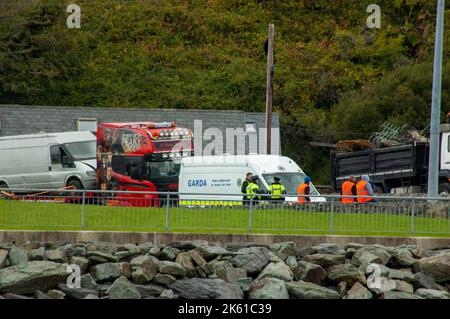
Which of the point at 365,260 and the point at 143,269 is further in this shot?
the point at 365,260

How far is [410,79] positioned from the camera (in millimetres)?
46344

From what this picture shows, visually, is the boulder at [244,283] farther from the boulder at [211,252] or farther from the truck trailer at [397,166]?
the truck trailer at [397,166]

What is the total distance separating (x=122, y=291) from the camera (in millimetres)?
17766

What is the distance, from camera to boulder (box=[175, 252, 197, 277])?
1875cm

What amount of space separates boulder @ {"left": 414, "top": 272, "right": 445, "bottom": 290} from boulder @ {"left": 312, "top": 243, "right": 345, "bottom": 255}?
146 cm

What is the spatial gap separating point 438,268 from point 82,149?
1987cm

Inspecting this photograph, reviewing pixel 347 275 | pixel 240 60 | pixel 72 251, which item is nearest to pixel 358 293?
pixel 347 275

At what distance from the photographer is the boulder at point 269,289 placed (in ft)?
58.6

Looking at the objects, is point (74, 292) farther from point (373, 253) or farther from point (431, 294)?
point (431, 294)

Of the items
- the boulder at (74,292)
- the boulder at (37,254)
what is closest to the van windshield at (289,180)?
the boulder at (37,254)

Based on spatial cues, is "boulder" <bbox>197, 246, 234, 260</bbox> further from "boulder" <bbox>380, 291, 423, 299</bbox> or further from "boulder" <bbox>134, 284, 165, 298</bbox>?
"boulder" <bbox>380, 291, 423, 299</bbox>

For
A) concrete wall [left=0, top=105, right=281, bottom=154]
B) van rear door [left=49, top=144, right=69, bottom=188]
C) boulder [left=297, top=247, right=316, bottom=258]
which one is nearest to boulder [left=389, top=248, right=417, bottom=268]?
boulder [left=297, top=247, right=316, bottom=258]

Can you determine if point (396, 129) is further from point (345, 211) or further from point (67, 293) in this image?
point (67, 293)

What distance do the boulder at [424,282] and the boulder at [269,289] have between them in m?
2.63
